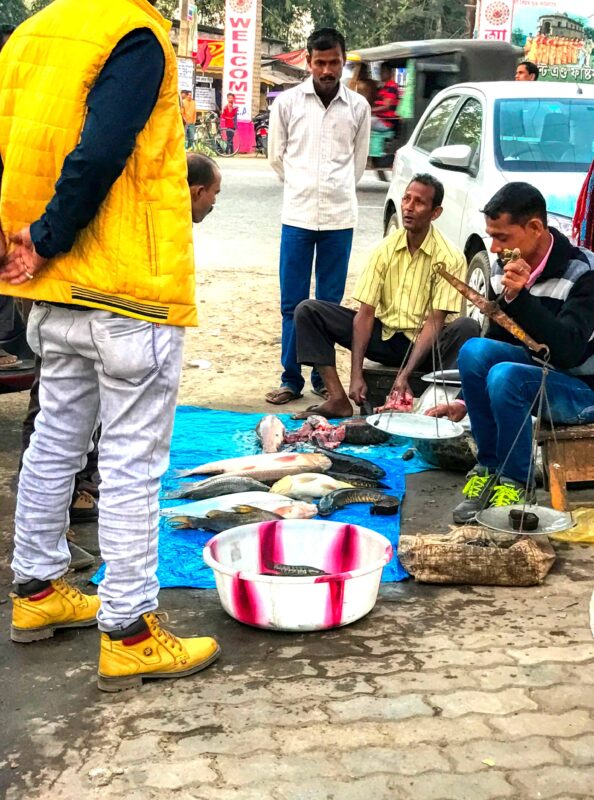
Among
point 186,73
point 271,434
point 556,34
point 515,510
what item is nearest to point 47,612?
point 515,510

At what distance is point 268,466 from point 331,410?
1.30 meters

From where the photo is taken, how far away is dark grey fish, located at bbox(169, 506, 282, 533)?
175 inches

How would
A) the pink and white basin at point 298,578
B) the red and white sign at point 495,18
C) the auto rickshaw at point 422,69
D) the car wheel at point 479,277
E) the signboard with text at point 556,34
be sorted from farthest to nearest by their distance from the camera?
1. the signboard with text at point 556,34
2. the red and white sign at point 495,18
3. the auto rickshaw at point 422,69
4. the car wheel at point 479,277
5. the pink and white basin at point 298,578

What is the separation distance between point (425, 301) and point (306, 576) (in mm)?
2935

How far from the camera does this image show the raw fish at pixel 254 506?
4.57m

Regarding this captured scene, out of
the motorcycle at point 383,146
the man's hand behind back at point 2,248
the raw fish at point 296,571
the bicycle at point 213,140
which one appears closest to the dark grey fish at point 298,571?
the raw fish at point 296,571

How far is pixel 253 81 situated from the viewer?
1275 inches

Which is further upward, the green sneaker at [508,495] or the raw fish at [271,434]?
the green sneaker at [508,495]

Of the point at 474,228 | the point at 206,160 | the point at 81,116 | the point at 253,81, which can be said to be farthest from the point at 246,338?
the point at 253,81

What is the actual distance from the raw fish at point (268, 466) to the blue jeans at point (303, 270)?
160 cm

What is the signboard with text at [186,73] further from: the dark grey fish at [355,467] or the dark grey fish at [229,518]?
the dark grey fish at [229,518]

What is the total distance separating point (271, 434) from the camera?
5.70 metres

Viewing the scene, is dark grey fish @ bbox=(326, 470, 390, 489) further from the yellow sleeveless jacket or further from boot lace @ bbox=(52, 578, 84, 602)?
the yellow sleeveless jacket

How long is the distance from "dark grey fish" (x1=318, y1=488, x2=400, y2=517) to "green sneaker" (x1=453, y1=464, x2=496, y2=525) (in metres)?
0.30
